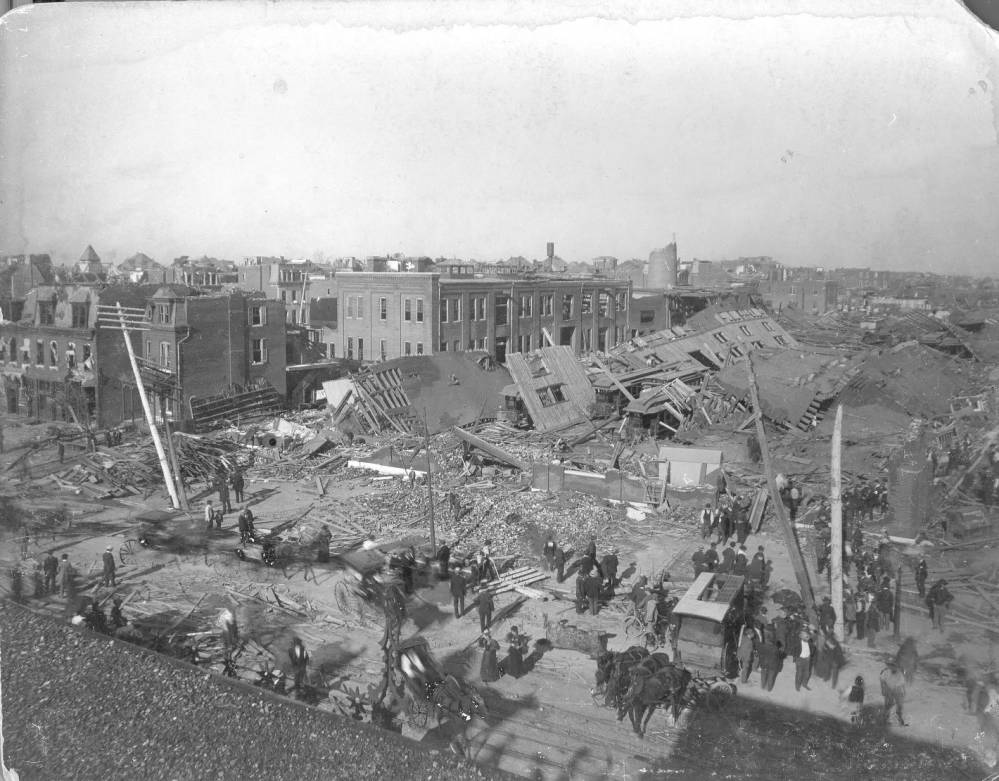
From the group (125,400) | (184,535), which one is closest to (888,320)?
(184,535)

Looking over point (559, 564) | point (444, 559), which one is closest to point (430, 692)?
point (444, 559)

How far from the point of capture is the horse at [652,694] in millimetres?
6758

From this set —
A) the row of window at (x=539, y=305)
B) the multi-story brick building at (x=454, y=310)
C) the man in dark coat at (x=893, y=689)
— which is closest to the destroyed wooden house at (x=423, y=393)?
the multi-story brick building at (x=454, y=310)

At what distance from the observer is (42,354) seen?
1129 cm

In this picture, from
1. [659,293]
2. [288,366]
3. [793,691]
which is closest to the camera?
[793,691]

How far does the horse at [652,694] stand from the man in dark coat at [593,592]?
141cm

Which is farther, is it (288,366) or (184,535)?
(288,366)

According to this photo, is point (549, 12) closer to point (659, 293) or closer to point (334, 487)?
point (659, 293)

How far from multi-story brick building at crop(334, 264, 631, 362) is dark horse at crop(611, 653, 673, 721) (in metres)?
4.59

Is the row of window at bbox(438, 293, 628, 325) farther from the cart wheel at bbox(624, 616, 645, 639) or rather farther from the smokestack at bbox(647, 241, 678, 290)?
the cart wheel at bbox(624, 616, 645, 639)

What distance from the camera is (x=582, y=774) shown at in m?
6.60

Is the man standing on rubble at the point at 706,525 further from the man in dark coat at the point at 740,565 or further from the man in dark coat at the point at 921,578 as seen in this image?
the man in dark coat at the point at 921,578

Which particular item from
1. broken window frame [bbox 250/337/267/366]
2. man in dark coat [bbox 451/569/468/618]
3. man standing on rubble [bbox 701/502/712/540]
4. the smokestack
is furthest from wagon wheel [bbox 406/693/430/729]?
broken window frame [bbox 250/337/267/366]

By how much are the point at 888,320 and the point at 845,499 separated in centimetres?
256
